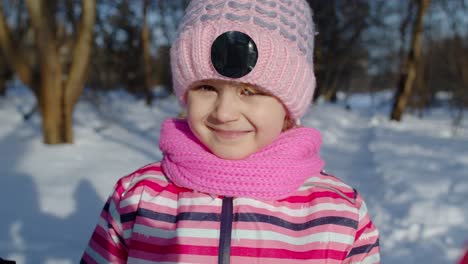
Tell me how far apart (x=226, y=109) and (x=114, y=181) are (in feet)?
10.6

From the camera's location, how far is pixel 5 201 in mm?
3506

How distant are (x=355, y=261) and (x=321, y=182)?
0.27 metres

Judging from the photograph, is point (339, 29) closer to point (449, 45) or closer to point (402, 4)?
point (402, 4)

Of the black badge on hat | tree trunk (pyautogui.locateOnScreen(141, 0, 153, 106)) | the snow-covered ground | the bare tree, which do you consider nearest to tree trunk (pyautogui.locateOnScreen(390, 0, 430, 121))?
the snow-covered ground

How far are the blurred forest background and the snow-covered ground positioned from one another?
2.86 ft

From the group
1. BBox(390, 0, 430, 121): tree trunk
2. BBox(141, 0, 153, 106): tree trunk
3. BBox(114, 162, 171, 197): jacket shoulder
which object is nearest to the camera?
BBox(114, 162, 171, 197): jacket shoulder

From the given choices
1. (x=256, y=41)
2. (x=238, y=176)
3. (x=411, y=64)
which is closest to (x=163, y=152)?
(x=238, y=176)

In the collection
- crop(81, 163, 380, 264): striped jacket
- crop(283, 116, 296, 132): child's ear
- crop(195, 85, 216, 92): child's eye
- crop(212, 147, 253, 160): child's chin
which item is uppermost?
crop(195, 85, 216, 92): child's eye

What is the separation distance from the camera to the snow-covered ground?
298cm

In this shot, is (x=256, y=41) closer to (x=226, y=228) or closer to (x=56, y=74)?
(x=226, y=228)

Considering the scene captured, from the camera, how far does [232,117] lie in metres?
1.23

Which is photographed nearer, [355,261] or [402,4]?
[355,261]

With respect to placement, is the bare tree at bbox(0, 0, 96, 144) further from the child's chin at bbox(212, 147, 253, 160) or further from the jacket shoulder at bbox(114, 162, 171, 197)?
the child's chin at bbox(212, 147, 253, 160)


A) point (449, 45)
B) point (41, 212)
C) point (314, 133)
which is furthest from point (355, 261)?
point (449, 45)
